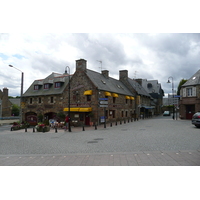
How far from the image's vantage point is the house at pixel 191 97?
91.7 ft

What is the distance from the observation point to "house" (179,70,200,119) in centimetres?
2794

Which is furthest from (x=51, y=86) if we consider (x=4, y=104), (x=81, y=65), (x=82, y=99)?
(x=4, y=104)

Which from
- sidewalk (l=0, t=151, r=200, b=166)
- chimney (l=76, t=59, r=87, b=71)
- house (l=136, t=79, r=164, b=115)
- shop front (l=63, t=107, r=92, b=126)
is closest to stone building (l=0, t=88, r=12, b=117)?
shop front (l=63, t=107, r=92, b=126)

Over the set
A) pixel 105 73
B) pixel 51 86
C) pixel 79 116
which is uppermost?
pixel 105 73

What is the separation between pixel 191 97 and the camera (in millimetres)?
28578

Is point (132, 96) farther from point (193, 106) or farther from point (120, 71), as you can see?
point (193, 106)

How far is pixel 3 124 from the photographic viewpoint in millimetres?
36156

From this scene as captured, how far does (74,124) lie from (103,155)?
18105mm

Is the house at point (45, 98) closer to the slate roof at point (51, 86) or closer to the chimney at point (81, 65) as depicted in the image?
the slate roof at point (51, 86)

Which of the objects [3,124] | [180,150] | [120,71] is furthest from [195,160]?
[3,124]

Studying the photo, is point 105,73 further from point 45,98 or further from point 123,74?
point 45,98

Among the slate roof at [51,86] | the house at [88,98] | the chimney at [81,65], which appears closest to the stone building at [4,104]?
the slate roof at [51,86]

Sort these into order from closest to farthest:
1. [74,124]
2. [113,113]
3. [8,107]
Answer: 1. [74,124]
2. [113,113]
3. [8,107]

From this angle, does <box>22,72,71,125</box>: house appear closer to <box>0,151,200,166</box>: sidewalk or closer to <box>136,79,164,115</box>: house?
<box>0,151,200,166</box>: sidewalk
